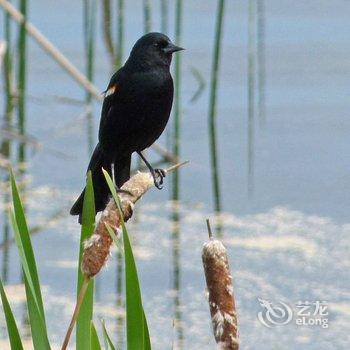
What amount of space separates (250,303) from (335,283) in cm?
29

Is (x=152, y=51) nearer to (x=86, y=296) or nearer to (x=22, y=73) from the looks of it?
(x=86, y=296)

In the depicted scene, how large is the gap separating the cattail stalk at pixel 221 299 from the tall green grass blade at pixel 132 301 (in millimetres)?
121

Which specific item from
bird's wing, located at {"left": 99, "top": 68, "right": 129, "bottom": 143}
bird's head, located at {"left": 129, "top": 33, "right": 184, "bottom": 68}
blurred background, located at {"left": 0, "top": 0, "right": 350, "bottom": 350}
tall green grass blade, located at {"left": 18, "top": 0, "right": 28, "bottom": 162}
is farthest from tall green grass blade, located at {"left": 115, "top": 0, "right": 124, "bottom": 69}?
bird's wing, located at {"left": 99, "top": 68, "right": 129, "bottom": 143}

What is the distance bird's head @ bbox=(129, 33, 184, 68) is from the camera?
9.07 ft

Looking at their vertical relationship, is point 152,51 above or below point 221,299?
above

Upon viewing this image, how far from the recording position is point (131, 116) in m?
2.62

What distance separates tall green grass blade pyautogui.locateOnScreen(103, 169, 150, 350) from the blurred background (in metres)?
2.07

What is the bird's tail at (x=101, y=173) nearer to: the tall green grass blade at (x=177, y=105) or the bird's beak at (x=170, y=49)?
the bird's beak at (x=170, y=49)

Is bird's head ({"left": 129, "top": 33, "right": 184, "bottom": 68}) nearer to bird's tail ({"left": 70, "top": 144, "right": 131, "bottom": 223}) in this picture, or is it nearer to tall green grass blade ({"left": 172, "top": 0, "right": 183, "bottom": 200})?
bird's tail ({"left": 70, "top": 144, "right": 131, "bottom": 223})

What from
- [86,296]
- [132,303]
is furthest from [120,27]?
[132,303]

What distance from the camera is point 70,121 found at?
19.4 ft

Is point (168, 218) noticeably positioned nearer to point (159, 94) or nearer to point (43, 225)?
point (43, 225)

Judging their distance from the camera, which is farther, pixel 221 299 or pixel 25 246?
pixel 25 246

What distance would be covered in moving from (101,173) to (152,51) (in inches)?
16.1
